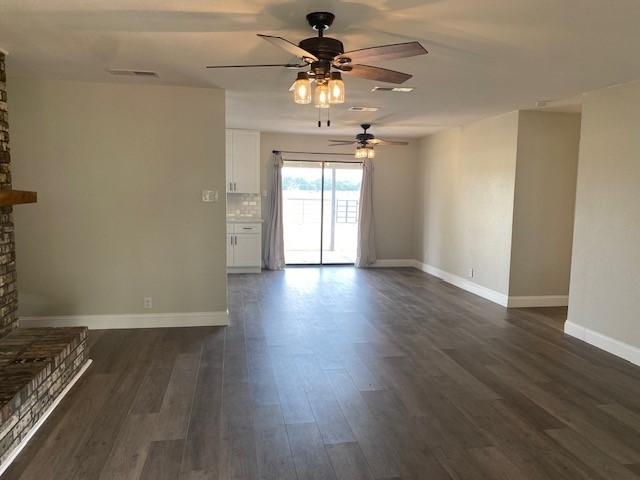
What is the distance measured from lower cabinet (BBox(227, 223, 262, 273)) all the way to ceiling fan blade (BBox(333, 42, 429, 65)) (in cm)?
561

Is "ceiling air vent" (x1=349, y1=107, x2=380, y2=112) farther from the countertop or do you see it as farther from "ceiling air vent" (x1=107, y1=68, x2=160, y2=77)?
the countertop

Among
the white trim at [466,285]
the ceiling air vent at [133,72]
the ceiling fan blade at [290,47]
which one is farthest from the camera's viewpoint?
the white trim at [466,285]

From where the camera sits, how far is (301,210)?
28.6 feet

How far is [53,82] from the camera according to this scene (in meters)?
4.33

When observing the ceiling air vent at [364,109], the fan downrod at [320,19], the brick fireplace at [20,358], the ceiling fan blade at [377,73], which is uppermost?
the ceiling air vent at [364,109]

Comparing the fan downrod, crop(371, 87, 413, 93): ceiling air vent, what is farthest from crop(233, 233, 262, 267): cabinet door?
the fan downrod

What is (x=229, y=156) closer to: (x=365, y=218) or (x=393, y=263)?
(x=365, y=218)

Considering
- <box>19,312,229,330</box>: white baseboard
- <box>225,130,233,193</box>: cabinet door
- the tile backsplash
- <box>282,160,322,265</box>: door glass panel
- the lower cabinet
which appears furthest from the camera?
<box>282,160,322,265</box>: door glass panel

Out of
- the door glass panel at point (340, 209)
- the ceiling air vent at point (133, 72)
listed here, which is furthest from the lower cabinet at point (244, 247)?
the ceiling air vent at point (133, 72)

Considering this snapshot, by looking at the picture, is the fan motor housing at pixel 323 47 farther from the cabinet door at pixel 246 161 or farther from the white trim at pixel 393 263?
the white trim at pixel 393 263

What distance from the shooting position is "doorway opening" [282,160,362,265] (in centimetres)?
862

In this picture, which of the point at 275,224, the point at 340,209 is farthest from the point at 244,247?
the point at 340,209

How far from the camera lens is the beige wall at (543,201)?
18.4 ft

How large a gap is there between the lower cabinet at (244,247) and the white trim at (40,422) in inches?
171
